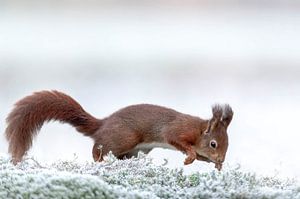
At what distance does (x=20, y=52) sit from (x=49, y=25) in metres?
0.78

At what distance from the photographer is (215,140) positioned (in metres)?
2.82

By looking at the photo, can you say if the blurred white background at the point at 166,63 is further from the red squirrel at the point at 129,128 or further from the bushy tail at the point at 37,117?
the bushy tail at the point at 37,117

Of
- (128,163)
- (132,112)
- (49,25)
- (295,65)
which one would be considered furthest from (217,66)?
(128,163)

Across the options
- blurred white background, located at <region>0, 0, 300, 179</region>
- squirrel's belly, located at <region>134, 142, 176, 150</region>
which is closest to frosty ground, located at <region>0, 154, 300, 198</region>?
squirrel's belly, located at <region>134, 142, 176, 150</region>

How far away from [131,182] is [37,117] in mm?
708

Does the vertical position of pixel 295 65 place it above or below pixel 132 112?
above

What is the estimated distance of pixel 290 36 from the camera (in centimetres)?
823

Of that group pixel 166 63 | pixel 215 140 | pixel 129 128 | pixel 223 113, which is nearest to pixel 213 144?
pixel 215 140

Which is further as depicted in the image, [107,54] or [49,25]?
[49,25]

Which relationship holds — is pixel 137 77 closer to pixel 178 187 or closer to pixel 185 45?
pixel 185 45

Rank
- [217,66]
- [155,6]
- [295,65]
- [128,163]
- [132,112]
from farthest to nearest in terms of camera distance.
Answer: [155,6], [295,65], [217,66], [132,112], [128,163]

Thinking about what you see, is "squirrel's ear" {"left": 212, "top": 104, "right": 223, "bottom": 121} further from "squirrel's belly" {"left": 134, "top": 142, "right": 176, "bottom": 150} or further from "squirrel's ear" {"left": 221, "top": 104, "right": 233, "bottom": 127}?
"squirrel's belly" {"left": 134, "top": 142, "right": 176, "bottom": 150}

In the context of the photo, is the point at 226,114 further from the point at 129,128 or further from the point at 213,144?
the point at 129,128

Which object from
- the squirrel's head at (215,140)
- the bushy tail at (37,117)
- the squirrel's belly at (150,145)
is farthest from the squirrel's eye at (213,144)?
the bushy tail at (37,117)
